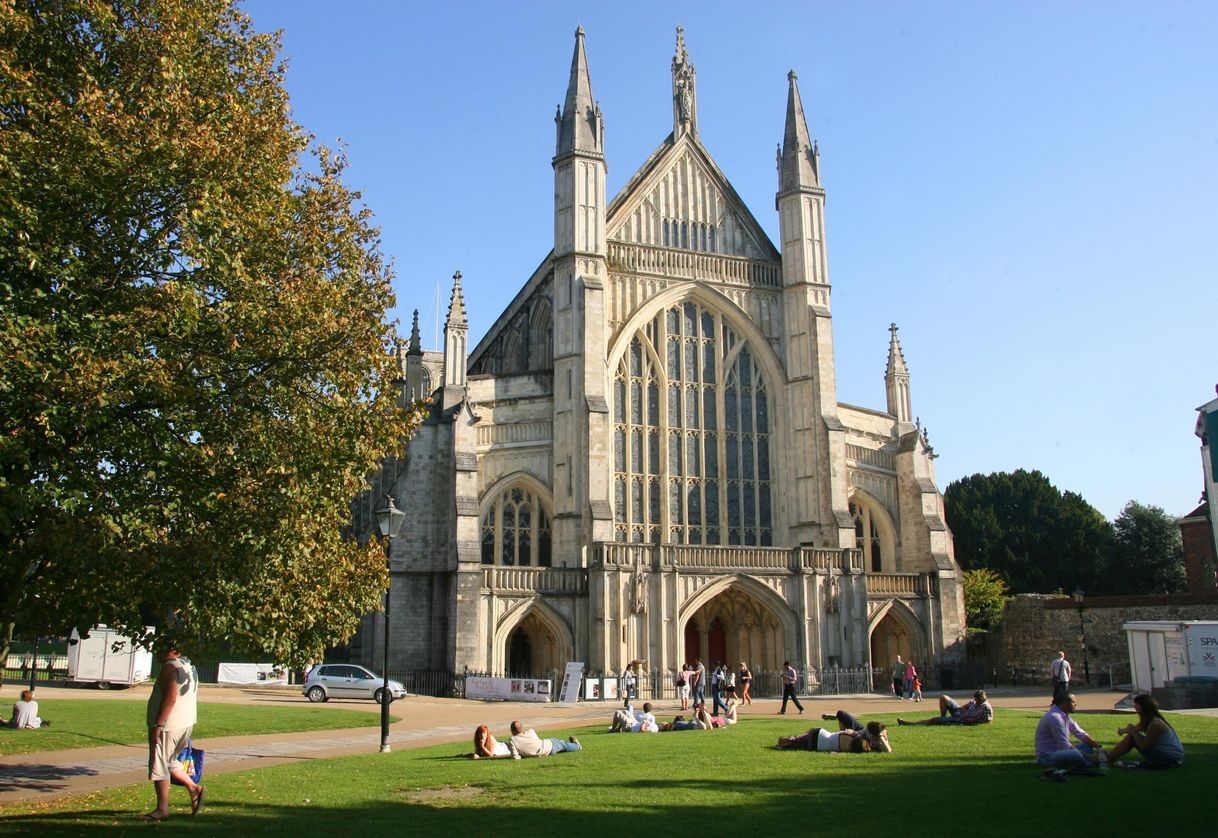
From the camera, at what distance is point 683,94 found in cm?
4491

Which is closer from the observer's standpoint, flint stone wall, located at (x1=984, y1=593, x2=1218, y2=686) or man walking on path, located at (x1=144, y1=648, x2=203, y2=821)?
man walking on path, located at (x1=144, y1=648, x2=203, y2=821)

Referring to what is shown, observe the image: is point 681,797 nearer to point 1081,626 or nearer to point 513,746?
point 513,746

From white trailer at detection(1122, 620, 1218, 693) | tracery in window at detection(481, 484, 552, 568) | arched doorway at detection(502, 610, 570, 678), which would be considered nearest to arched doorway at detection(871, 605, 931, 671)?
white trailer at detection(1122, 620, 1218, 693)

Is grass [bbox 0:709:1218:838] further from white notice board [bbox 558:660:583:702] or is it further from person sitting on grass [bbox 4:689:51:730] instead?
white notice board [bbox 558:660:583:702]

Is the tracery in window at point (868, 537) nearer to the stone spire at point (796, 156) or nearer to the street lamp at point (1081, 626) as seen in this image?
the street lamp at point (1081, 626)

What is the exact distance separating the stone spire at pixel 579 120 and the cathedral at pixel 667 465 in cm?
8

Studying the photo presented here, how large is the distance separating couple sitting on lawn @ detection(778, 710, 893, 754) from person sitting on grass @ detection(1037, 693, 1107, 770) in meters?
2.69

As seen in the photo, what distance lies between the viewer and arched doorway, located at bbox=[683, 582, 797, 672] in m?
38.0

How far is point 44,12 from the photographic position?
1294cm

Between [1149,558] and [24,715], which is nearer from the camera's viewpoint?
[24,715]

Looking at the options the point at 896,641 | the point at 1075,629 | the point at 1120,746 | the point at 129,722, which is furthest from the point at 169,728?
the point at 1075,629

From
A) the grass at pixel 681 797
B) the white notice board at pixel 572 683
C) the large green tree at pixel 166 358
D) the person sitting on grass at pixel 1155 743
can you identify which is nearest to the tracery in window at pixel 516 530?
the white notice board at pixel 572 683

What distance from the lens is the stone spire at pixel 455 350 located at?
3769cm

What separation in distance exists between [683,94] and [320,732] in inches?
1234
